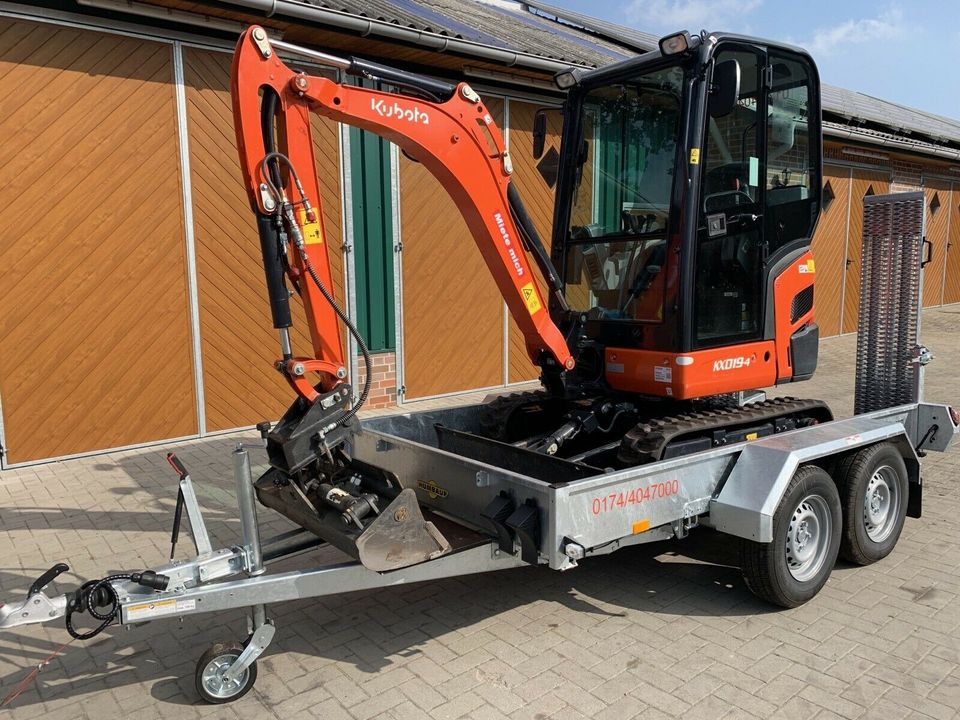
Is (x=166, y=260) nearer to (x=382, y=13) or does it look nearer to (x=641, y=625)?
(x=382, y=13)

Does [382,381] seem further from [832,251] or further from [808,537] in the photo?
[832,251]

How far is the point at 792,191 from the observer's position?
472cm

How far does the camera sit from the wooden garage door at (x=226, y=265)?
23.8 ft

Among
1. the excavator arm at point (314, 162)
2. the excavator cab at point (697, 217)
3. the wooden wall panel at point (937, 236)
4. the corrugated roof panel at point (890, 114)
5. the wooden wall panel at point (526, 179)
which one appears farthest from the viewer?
the wooden wall panel at point (937, 236)

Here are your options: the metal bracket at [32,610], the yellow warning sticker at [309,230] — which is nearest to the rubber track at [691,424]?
the yellow warning sticker at [309,230]

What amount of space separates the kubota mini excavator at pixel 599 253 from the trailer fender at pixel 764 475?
0.31 m

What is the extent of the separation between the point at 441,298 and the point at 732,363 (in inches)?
204

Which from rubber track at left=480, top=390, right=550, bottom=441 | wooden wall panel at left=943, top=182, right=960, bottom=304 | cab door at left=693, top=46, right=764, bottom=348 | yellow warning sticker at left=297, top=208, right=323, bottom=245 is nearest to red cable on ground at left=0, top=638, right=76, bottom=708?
yellow warning sticker at left=297, top=208, right=323, bottom=245

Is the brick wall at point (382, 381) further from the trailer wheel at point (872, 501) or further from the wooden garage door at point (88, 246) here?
the trailer wheel at point (872, 501)

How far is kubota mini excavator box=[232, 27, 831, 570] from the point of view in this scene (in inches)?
139

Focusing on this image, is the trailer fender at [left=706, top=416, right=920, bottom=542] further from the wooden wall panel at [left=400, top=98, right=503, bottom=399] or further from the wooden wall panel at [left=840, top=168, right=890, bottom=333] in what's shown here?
the wooden wall panel at [left=840, top=168, right=890, bottom=333]

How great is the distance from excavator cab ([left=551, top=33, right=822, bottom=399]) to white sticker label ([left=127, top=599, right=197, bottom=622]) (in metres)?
2.72

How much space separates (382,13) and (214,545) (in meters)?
5.58

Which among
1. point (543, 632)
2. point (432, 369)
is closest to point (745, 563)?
point (543, 632)
